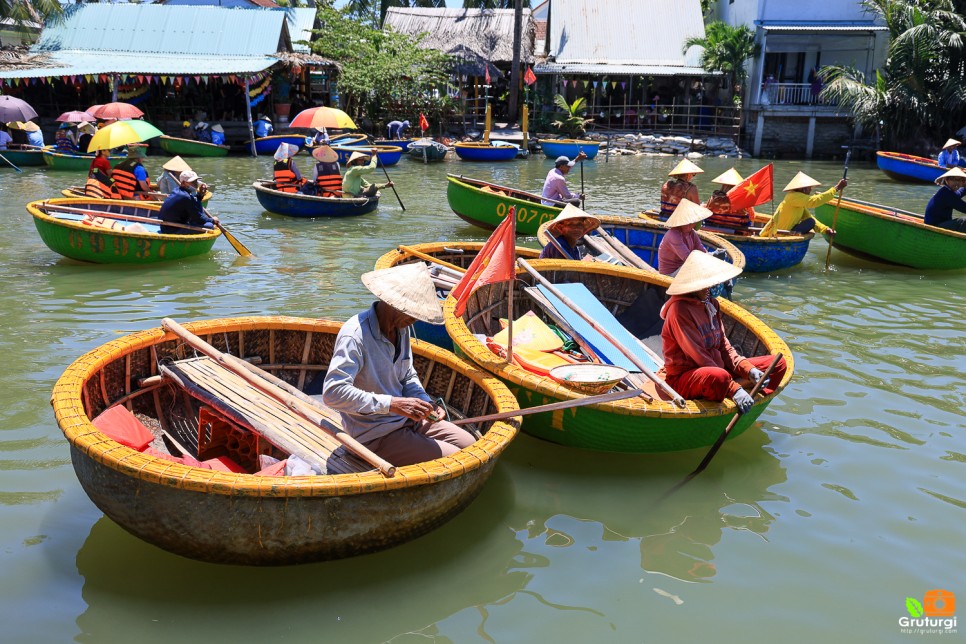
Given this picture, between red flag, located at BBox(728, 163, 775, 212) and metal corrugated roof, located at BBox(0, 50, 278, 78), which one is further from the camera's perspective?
metal corrugated roof, located at BBox(0, 50, 278, 78)

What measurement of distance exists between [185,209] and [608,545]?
24.9 feet

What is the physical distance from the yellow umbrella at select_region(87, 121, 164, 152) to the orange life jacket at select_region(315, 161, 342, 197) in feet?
12.0

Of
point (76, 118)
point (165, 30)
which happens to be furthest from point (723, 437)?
point (165, 30)

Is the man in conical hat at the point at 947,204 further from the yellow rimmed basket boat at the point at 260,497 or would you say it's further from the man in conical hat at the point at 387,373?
the man in conical hat at the point at 387,373

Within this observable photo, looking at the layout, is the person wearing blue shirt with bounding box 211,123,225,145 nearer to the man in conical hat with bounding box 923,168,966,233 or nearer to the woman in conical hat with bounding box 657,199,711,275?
the man in conical hat with bounding box 923,168,966,233

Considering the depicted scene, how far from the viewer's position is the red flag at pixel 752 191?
1040cm

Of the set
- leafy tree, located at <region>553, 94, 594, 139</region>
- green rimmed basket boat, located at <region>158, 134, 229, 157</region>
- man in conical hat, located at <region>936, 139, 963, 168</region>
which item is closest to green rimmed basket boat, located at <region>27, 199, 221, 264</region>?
green rimmed basket boat, located at <region>158, 134, 229, 157</region>

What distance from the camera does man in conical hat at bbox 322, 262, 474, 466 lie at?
12.5ft

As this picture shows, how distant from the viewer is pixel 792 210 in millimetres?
10352

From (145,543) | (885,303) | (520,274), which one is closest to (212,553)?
(145,543)

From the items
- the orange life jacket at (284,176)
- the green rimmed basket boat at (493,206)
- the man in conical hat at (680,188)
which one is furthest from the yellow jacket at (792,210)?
the orange life jacket at (284,176)

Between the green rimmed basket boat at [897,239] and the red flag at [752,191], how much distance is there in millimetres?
1085

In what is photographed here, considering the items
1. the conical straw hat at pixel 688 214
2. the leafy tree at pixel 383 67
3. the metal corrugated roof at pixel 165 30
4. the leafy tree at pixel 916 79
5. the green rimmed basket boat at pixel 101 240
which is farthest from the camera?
the leafy tree at pixel 383 67

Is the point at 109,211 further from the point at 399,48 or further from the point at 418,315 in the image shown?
the point at 399,48
